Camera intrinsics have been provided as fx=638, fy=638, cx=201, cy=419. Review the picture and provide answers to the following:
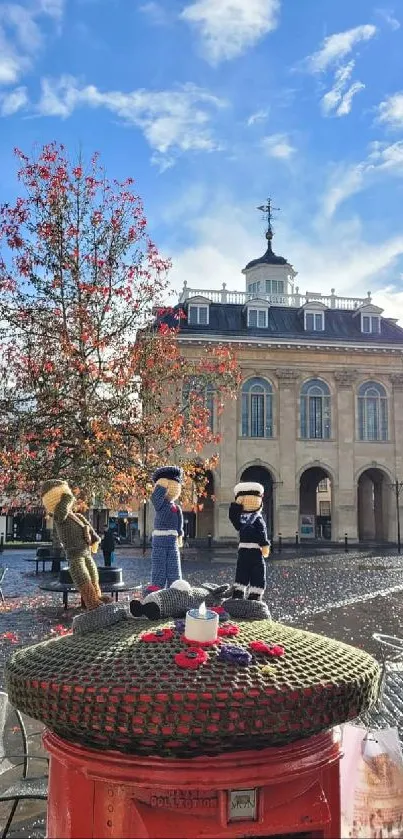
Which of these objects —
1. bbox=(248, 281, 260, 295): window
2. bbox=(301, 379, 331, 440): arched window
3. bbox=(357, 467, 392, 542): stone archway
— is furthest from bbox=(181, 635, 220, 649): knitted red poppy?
bbox=(248, 281, 260, 295): window

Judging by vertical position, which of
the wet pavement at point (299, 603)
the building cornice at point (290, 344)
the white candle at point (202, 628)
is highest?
the building cornice at point (290, 344)

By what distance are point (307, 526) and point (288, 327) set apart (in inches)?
499

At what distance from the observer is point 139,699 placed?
1620 mm

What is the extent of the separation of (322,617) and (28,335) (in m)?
7.85

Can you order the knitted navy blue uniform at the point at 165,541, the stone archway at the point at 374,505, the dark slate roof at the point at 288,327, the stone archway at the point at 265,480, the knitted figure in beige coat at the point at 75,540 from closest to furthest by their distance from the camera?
the knitted figure in beige coat at the point at 75,540 → the knitted navy blue uniform at the point at 165,541 → the dark slate roof at the point at 288,327 → the stone archway at the point at 265,480 → the stone archway at the point at 374,505

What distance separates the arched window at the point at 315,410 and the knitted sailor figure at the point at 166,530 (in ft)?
117

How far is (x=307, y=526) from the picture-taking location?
40.0 metres

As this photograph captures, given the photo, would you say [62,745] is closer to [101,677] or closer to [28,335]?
[101,677]

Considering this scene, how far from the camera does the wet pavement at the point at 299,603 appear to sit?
7270 mm

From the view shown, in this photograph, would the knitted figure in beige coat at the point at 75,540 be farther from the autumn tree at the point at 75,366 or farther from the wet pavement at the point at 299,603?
the autumn tree at the point at 75,366

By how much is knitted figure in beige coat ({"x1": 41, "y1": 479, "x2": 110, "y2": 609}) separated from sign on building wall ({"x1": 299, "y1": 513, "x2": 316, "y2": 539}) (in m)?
37.4

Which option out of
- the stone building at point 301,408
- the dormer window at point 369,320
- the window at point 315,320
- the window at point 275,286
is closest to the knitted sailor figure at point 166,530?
the stone building at point 301,408

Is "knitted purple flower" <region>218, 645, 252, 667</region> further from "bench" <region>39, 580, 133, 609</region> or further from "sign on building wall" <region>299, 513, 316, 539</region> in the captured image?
"sign on building wall" <region>299, 513, 316, 539</region>

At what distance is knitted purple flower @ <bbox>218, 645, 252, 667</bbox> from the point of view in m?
1.79
